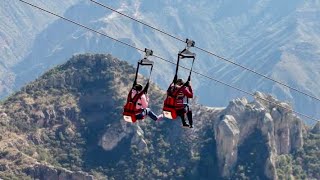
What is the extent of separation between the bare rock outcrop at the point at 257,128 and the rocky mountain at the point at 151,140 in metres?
0.18

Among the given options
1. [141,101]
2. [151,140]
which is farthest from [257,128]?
[141,101]

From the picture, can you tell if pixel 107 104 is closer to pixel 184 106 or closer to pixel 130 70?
pixel 130 70

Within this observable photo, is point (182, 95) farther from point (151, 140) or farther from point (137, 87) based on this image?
point (151, 140)

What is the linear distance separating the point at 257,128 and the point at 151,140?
19.7 meters

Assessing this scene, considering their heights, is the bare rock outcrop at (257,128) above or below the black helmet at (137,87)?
above

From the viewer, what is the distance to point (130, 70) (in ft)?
572

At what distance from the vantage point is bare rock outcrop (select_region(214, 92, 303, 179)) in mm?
151875

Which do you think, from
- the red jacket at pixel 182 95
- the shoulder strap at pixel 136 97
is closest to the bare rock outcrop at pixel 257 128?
the red jacket at pixel 182 95

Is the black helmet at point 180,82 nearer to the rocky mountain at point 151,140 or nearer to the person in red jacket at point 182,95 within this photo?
the person in red jacket at point 182,95

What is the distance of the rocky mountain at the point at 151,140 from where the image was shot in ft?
494

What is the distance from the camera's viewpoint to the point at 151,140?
158625 mm

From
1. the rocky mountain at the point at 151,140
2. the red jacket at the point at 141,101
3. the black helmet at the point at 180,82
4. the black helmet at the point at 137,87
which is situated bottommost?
the red jacket at the point at 141,101

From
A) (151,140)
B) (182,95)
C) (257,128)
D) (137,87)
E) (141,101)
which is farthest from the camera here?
(151,140)

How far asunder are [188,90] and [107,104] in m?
118
